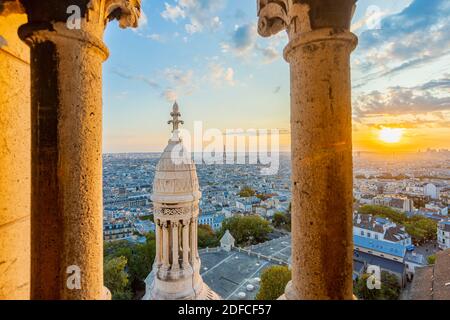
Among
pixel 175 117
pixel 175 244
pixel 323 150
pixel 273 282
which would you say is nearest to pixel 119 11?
pixel 323 150

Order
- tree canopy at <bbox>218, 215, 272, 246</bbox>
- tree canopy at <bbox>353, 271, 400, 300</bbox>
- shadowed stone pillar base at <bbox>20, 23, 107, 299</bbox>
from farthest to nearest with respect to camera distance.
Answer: tree canopy at <bbox>218, 215, 272, 246</bbox>
tree canopy at <bbox>353, 271, 400, 300</bbox>
shadowed stone pillar base at <bbox>20, 23, 107, 299</bbox>

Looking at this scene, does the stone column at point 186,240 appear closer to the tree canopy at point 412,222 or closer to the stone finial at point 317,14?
the stone finial at point 317,14

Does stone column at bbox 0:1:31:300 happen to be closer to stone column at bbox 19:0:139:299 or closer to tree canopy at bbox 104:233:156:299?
stone column at bbox 19:0:139:299

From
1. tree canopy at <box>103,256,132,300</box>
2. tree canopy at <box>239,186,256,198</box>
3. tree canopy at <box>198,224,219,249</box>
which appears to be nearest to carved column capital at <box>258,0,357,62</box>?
tree canopy at <box>103,256,132,300</box>

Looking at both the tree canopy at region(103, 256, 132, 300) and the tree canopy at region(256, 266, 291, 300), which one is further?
the tree canopy at region(103, 256, 132, 300)

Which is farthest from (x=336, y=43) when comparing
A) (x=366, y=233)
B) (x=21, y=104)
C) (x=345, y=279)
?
(x=366, y=233)

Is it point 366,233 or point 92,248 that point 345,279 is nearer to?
point 92,248

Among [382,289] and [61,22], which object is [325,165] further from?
[382,289]
